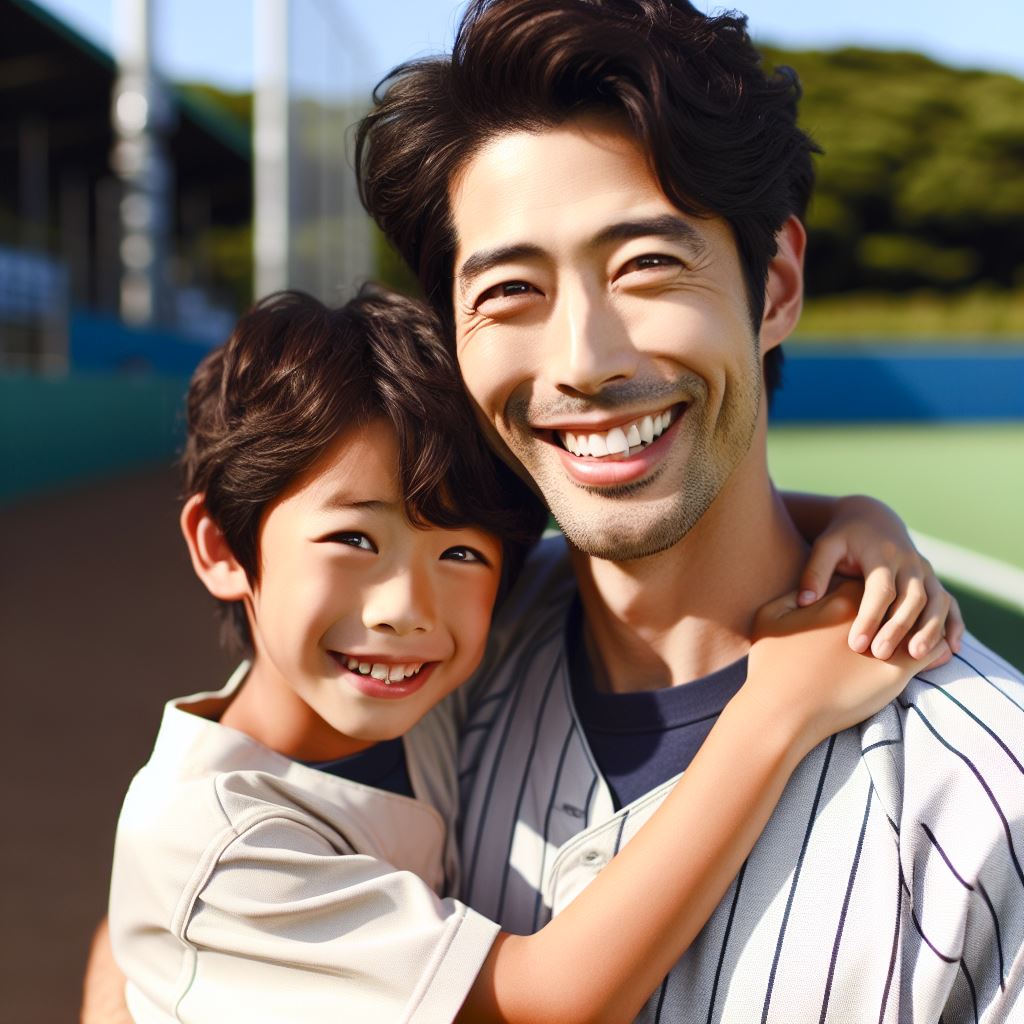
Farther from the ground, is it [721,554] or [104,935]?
[721,554]

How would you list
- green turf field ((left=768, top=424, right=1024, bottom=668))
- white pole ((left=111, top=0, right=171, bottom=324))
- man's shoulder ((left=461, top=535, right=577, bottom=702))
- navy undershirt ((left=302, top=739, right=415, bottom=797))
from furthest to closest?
white pole ((left=111, top=0, right=171, bottom=324)), green turf field ((left=768, top=424, right=1024, bottom=668)), man's shoulder ((left=461, top=535, right=577, bottom=702)), navy undershirt ((left=302, top=739, right=415, bottom=797))

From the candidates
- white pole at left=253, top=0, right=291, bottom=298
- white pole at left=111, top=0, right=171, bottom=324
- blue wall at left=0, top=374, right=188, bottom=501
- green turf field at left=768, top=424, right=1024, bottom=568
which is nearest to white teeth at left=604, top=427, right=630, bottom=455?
green turf field at left=768, top=424, right=1024, bottom=568

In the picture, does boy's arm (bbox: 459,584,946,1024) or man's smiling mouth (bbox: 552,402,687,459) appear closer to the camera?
boy's arm (bbox: 459,584,946,1024)

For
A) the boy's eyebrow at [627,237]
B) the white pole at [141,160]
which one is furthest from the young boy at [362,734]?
the white pole at [141,160]

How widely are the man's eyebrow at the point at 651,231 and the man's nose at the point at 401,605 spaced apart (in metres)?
0.50

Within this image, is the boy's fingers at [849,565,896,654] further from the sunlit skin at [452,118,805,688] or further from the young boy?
the sunlit skin at [452,118,805,688]

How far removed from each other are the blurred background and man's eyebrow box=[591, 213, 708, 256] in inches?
21.0

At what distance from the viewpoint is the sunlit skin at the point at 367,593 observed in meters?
1.63

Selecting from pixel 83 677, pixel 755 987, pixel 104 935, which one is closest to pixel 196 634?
pixel 83 677

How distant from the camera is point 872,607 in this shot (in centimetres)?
152

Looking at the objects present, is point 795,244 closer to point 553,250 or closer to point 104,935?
point 553,250

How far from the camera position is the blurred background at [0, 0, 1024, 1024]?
4.26 metres

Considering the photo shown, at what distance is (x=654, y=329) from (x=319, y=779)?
74cm

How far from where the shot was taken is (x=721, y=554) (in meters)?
1.73
